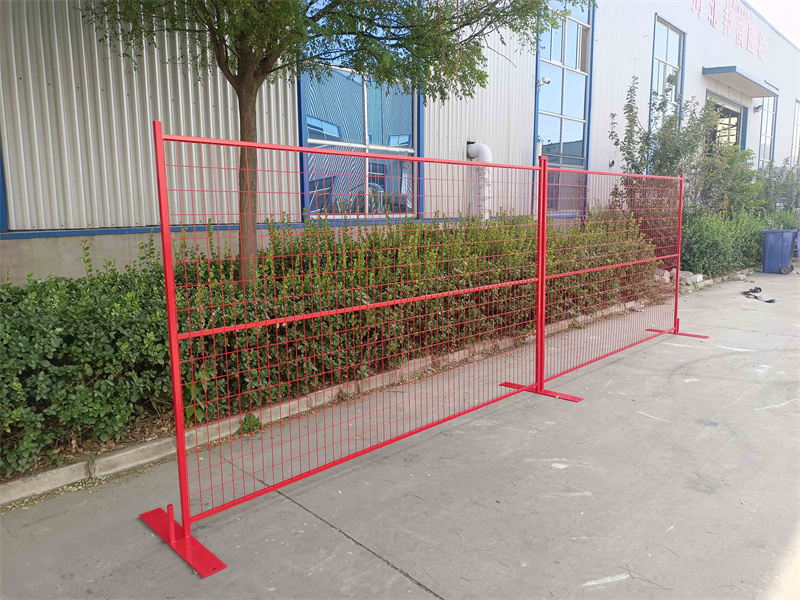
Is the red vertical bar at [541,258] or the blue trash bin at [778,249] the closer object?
the red vertical bar at [541,258]

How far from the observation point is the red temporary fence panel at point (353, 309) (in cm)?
371

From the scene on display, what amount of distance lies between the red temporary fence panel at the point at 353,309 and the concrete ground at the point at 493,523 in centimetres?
23

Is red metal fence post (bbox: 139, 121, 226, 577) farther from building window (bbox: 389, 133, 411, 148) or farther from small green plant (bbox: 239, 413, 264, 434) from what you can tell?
building window (bbox: 389, 133, 411, 148)

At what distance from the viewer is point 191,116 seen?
7.42 metres

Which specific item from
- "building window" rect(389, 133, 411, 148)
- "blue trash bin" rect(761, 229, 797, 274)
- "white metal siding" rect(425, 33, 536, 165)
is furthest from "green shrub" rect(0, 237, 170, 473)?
"blue trash bin" rect(761, 229, 797, 274)

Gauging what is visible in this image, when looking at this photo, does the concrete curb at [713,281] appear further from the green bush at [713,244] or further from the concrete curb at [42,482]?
the concrete curb at [42,482]

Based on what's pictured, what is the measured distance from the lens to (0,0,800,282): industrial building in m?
6.12

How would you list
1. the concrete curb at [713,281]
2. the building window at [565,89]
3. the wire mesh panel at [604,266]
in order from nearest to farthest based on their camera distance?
the wire mesh panel at [604,266] → the concrete curb at [713,281] → the building window at [565,89]

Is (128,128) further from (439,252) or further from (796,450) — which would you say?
(796,450)

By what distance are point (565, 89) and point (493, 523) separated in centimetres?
1320

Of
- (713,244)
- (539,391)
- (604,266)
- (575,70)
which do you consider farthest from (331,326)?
(575,70)

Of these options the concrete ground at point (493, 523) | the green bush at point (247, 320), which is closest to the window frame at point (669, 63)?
the green bush at point (247, 320)

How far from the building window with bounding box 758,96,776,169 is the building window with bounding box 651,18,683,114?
37.1ft

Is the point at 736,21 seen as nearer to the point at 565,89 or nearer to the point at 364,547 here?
the point at 565,89
